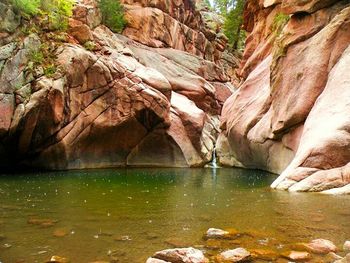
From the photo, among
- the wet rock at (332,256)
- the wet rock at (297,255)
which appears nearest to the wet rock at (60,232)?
the wet rock at (297,255)

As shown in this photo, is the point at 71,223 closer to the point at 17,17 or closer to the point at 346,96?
the point at 346,96

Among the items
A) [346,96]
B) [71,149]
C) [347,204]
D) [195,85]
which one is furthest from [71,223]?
[195,85]

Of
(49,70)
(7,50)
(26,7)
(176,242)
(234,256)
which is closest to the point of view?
(234,256)

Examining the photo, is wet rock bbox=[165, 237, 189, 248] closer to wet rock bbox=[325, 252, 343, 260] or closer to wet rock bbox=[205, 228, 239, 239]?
wet rock bbox=[205, 228, 239, 239]

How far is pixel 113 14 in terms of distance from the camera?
3838 centimetres

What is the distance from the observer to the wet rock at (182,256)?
5.56 meters

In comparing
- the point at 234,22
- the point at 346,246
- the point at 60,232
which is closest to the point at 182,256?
the point at 346,246

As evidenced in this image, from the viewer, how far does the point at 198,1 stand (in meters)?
58.3

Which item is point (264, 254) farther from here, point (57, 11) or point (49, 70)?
point (57, 11)

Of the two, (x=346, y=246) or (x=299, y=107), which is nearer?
(x=346, y=246)

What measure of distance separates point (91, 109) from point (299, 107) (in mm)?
13511

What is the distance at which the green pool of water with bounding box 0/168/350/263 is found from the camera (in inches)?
262

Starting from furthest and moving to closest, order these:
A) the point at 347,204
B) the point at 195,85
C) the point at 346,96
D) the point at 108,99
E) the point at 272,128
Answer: the point at 195,85 < the point at 108,99 < the point at 272,128 < the point at 346,96 < the point at 347,204

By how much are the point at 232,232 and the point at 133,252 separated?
2126 mm
